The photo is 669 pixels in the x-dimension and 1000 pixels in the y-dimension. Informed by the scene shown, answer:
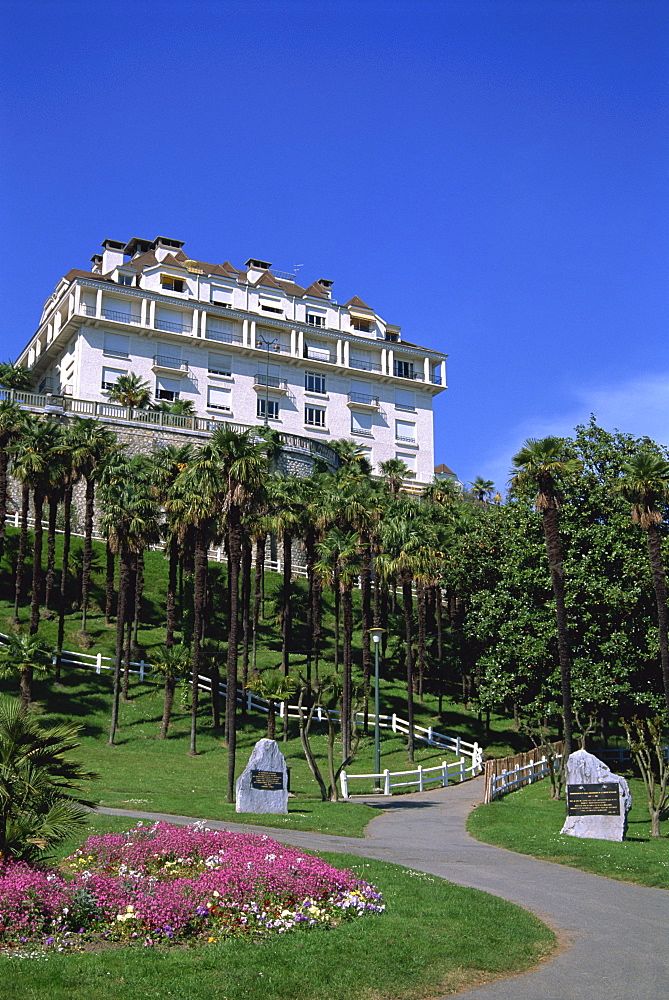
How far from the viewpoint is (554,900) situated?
15.9 meters

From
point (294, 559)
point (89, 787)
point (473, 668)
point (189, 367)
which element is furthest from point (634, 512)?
point (189, 367)

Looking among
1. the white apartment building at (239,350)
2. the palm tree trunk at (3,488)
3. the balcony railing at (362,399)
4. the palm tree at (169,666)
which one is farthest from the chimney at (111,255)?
the palm tree at (169,666)

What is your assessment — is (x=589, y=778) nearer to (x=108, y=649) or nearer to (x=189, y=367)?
(x=108, y=649)

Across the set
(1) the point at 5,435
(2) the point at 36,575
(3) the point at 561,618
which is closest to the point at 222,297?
(1) the point at 5,435

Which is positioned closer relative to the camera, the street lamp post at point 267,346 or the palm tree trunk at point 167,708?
the palm tree trunk at point 167,708

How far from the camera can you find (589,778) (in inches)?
1011

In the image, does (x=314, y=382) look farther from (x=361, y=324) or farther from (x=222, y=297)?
(x=222, y=297)

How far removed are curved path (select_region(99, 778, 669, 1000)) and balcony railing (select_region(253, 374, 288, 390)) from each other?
63.6 meters

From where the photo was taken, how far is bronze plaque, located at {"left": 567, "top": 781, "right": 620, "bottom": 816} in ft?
80.6

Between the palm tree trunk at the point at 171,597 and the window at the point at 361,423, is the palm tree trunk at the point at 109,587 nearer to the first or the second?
the palm tree trunk at the point at 171,597

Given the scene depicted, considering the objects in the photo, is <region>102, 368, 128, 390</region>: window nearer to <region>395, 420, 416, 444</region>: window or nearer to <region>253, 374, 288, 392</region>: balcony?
<region>253, 374, 288, 392</region>: balcony

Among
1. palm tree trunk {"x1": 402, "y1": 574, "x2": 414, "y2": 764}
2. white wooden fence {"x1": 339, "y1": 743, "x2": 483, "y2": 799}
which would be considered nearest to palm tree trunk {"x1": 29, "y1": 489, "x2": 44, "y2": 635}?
white wooden fence {"x1": 339, "y1": 743, "x2": 483, "y2": 799}

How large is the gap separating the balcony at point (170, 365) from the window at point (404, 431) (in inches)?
968

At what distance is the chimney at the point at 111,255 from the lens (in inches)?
3698
